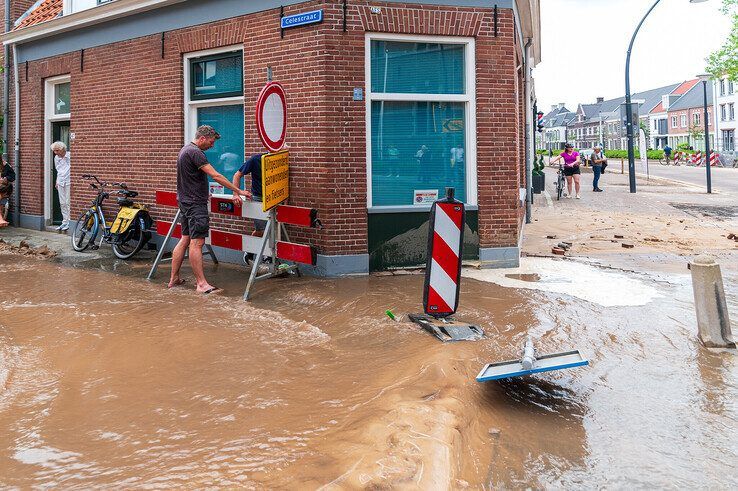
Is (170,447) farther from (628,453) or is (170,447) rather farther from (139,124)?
(139,124)

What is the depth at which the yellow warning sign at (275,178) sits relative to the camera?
7.46 m

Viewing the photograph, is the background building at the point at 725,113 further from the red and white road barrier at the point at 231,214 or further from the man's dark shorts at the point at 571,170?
the red and white road barrier at the point at 231,214

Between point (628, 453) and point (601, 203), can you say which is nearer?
point (628, 453)

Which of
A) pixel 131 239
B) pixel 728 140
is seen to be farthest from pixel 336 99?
pixel 728 140

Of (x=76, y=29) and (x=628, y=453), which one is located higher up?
(x=76, y=29)

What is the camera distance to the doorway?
1353 centimetres

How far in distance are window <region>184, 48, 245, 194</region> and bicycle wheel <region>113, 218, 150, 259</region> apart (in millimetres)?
1377

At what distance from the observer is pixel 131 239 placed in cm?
1063

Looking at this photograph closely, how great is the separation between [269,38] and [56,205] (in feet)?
24.8

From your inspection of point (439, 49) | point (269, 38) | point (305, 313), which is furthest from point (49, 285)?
point (439, 49)

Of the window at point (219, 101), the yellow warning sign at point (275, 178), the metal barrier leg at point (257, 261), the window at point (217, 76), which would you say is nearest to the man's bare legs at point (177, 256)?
the metal barrier leg at point (257, 261)

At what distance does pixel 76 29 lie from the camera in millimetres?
12219

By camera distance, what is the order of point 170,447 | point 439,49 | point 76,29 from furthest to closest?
point 76,29 → point 439,49 → point 170,447

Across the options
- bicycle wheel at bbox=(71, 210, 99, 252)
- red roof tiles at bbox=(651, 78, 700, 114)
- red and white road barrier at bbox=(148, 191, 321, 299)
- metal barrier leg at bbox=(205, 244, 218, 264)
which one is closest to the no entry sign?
red and white road barrier at bbox=(148, 191, 321, 299)
